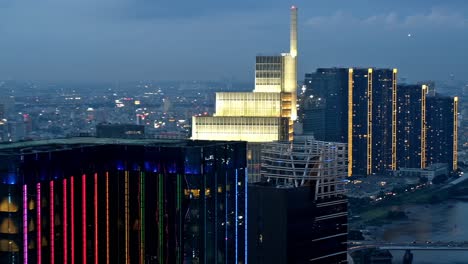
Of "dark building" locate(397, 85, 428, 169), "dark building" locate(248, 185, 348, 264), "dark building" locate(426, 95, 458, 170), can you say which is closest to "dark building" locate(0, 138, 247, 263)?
"dark building" locate(248, 185, 348, 264)

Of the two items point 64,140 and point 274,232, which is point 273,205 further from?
point 64,140

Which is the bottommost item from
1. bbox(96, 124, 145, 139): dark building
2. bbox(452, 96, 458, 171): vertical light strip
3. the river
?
the river

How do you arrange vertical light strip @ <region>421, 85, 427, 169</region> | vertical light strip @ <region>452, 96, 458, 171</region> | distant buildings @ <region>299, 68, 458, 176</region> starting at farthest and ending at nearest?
vertical light strip @ <region>452, 96, 458, 171</region> → vertical light strip @ <region>421, 85, 427, 169</region> → distant buildings @ <region>299, 68, 458, 176</region>

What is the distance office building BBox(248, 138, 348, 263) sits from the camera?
84.4ft

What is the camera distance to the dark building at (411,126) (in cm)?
8181

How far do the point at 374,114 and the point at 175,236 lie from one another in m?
61.6

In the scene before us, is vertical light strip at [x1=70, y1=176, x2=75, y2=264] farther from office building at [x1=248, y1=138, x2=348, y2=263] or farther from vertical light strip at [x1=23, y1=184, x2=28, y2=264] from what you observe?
office building at [x1=248, y1=138, x2=348, y2=263]

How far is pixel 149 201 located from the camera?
19484 mm

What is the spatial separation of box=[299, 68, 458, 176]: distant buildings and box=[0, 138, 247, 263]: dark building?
49.8 meters

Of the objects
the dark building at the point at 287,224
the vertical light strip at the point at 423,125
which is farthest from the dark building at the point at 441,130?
the dark building at the point at 287,224

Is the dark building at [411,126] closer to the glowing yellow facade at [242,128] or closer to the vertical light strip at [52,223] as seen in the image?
the glowing yellow facade at [242,128]

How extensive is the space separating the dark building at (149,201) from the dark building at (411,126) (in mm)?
62963

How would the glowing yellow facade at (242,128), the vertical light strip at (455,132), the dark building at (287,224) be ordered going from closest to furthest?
1. the dark building at (287,224)
2. the glowing yellow facade at (242,128)
3. the vertical light strip at (455,132)

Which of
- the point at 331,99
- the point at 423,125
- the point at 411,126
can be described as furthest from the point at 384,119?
the point at 331,99
